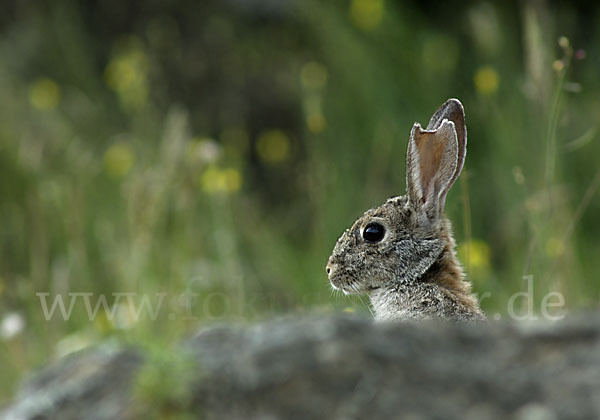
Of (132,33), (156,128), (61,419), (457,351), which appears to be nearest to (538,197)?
(457,351)

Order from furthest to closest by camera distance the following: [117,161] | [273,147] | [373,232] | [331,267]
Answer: [273,147] → [117,161] → [331,267] → [373,232]

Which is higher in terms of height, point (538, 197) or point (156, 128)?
point (156, 128)

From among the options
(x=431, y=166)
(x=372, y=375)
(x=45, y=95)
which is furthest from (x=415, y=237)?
(x=45, y=95)

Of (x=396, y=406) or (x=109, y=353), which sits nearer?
(x=396, y=406)

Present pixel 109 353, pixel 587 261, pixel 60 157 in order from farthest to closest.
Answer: pixel 60 157 < pixel 587 261 < pixel 109 353

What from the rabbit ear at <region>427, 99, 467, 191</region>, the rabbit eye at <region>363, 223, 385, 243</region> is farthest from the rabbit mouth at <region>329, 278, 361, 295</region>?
the rabbit ear at <region>427, 99, 467, 191</region>

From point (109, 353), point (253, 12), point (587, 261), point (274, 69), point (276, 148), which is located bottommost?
point (587, 261)

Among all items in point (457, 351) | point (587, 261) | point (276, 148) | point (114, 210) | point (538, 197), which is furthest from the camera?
point (276, 148)

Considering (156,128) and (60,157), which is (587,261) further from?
(60,157)

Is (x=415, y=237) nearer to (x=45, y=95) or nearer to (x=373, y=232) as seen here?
(x=373, y=232)
